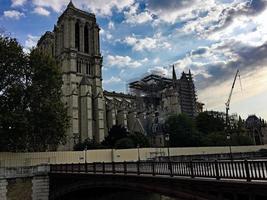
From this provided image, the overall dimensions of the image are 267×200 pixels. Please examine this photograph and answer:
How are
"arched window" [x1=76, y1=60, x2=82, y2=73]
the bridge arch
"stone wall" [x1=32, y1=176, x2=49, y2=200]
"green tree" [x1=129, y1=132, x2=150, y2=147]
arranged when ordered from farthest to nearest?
"arched window" [x1=76, y1=60, x2=82, y2=73] < "green tree" [x1=129, y1=132, x2=150, y2=147] < "stone wall" [x1=32, y1=176, x2=49, y2=200] < the bridge arch

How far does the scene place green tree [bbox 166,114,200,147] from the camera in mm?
74438

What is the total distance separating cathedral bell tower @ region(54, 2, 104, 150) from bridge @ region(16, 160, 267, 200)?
5732cm

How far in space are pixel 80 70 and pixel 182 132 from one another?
32.2m

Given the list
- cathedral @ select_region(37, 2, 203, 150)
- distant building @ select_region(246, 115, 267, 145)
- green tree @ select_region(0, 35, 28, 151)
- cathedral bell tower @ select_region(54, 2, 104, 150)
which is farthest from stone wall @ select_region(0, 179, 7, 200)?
distant building @ select_region(246, 115, 267, 145)

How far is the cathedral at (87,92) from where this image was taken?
8012 centimetres

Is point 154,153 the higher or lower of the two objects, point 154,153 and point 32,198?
the higher

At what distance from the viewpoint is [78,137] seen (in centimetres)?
7700

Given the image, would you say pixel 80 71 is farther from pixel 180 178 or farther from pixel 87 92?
pixel 180 178

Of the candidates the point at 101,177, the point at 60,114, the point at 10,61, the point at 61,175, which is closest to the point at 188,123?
the point at 60,114

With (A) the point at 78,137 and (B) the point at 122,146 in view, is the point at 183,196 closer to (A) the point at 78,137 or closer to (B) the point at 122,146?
(B) the point at 122,146

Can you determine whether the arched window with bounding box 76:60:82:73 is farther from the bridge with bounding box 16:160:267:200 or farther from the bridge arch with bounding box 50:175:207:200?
the bridge with bounding box 16:160:267:200

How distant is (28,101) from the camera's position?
3981cm

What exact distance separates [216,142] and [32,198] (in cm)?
5116

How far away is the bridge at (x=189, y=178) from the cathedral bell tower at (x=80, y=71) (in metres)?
57.3
